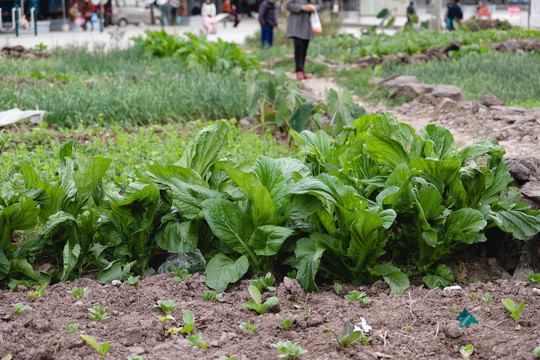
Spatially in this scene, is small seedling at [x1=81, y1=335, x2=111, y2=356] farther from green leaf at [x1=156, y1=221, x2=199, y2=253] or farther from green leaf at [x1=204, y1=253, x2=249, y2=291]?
green leaf at [x1=156, y1=221, x2=199, y2=253]

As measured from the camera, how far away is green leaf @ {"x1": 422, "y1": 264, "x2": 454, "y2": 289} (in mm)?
2875

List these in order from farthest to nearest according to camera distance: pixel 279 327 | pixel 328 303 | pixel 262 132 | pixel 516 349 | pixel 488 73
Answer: pixel 488 73
pixel 262 132
pixel 328 303
pixel 279 327
pixel 516 349

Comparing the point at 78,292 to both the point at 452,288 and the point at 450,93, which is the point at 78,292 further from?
the point at 450,93

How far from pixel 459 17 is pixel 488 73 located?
10.8 meters

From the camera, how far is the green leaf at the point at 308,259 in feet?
8.88

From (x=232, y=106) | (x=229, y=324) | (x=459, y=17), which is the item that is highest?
(x=459, y=17)

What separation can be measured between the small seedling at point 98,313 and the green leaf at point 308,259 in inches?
33.5

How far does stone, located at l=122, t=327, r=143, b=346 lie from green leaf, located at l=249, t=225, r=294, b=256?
2.37 feet

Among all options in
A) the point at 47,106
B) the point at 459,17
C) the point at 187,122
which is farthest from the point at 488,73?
the point at 459,17

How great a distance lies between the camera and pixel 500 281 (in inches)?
110

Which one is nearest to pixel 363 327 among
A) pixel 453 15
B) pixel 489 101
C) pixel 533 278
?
pixel 533 278

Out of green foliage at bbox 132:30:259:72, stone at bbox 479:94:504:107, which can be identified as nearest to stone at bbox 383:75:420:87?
stone at bbox 479:94:504:107

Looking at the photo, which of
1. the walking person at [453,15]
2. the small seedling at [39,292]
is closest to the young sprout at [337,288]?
the small seedling at [39,292]

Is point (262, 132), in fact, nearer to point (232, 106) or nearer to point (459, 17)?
point (232, 106)
